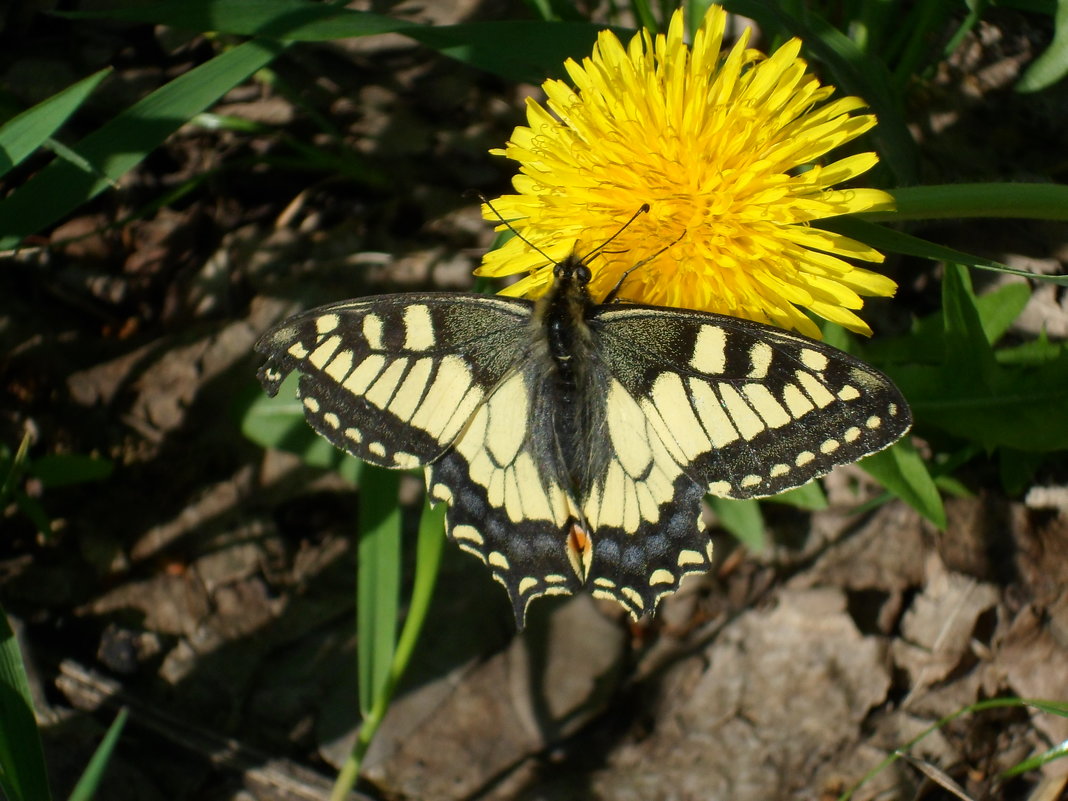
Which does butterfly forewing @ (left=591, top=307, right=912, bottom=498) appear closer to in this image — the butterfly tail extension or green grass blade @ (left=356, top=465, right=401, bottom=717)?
the butterfly tail extension

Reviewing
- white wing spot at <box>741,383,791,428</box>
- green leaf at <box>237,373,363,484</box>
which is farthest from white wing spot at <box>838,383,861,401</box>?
green leaf at <box>237,373,363,484</box>

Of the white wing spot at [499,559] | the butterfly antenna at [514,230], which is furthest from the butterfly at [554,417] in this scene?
the butterfly antenna at [514,230]

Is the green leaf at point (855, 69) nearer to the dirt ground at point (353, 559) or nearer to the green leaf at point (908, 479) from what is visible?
the dirt ground at point (353, 559)

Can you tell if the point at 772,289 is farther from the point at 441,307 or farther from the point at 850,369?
the point at 441,307

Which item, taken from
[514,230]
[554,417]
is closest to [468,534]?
[554,417]

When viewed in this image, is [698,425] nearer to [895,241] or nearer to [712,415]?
[712,415]
